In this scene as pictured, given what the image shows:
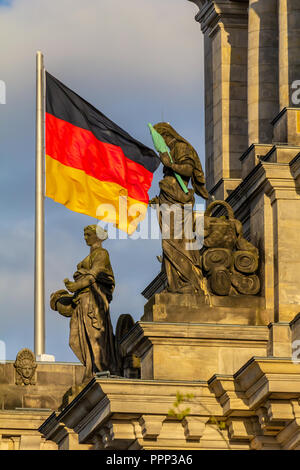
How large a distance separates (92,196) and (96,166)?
0.96m

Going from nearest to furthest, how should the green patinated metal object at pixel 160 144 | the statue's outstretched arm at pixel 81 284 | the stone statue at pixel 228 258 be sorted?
the stone statue at pixel 228 258
the green patinated metal object at pixel 160 144
the statue's outstretched arm at pixel 81 284

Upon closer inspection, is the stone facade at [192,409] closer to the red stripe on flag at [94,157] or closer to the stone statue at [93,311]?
the stone statue at [93,311]

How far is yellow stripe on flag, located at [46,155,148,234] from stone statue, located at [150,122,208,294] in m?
2.13

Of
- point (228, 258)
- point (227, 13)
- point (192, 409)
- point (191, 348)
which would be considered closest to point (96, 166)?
point (228, 258)

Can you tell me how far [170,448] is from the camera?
4997cm

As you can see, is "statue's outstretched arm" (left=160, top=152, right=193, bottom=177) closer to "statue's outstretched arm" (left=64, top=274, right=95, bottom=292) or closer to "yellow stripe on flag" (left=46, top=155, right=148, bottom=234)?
"yellow stripe on flag" (left=46, top=155, right=148, bottom=234)

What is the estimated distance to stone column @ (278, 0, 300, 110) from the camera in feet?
188

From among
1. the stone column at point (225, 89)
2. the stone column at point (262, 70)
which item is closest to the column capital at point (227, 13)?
the stone column at point (225, 89)

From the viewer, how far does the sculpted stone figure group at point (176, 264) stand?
52.6m

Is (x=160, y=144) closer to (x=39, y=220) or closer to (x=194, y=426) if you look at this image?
(x=194, y=426)

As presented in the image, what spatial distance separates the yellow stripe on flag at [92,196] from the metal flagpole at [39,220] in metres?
1.63

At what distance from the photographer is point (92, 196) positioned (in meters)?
56.4
